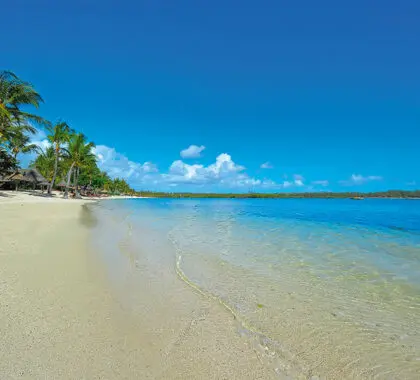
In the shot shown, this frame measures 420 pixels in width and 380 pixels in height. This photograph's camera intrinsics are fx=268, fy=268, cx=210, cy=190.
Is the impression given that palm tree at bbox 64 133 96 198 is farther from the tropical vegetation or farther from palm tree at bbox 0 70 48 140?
palm tree at bbox 0 70 48 140

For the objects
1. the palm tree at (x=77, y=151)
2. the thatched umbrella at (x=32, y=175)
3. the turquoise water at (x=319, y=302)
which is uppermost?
the palm tree at (x=77, y=151)

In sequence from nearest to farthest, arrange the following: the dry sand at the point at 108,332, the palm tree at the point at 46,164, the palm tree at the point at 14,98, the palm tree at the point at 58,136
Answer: the dry sand at the point at 108,332, the palm tree at the point at 14,98, the palm tree at the point at 58,136, the palm tree at the point at 46,164

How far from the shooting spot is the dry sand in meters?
2.44

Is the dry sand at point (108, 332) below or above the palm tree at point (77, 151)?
below

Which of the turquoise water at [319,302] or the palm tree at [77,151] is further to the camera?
the palm tree at [77,151]

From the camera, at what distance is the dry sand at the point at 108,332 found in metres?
2.44

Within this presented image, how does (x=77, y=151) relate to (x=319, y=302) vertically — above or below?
above

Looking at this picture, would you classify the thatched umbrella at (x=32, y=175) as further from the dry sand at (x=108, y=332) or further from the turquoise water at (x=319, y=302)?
the dry sand at (x=108, y=332)

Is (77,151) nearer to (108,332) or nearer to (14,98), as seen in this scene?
(14,98)

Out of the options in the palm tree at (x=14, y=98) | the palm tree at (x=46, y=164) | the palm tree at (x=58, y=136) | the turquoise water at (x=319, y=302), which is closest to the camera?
the turquoise water at (x=319, y=302)

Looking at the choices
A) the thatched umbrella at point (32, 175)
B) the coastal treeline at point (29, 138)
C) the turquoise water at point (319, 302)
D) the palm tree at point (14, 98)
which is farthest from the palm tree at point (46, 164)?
the turquoise water at point (319, 302)

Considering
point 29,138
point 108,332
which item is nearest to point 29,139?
point 29,138

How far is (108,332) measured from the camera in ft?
10.0

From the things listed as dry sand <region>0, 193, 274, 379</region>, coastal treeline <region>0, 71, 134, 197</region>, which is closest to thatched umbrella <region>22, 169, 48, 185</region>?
coastal treeline <region>0, 71, 134, 197</region>
